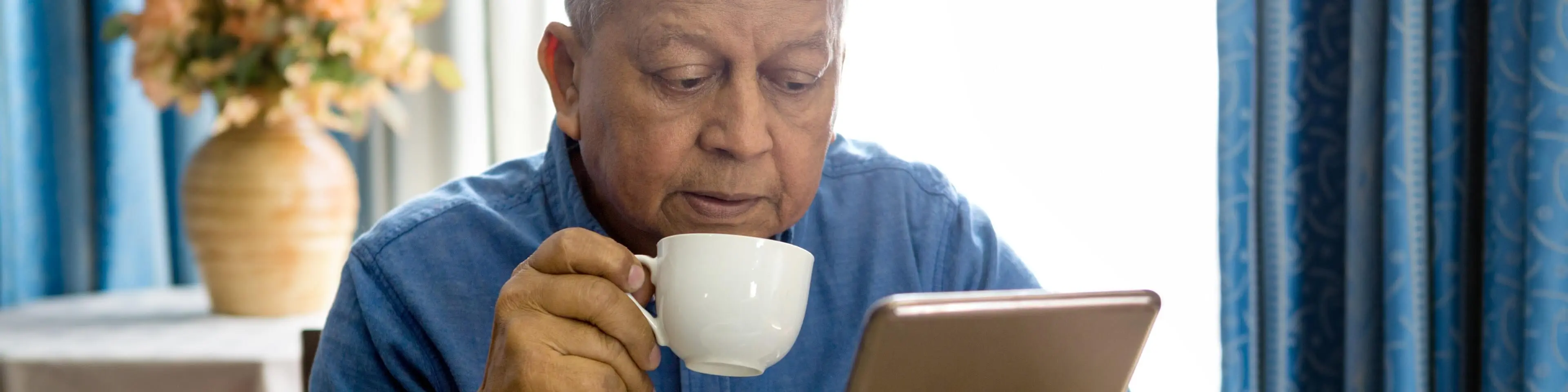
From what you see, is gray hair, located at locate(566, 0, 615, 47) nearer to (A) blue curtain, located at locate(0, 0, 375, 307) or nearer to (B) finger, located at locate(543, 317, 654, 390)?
(B) finger, located at locate(543, 317, 654, 390)

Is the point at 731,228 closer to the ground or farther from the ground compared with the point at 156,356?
farther from the ground

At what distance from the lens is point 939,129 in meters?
2.03

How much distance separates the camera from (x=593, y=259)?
0.75 meters

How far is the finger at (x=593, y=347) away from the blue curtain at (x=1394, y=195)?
47.2 inches

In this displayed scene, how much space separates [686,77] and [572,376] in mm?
263

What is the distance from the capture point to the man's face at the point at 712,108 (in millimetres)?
891

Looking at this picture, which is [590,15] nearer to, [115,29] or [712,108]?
[712,108]

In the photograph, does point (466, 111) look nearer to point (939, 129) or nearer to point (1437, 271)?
point (939, 129)

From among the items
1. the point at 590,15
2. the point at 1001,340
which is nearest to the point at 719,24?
the point at 590,15

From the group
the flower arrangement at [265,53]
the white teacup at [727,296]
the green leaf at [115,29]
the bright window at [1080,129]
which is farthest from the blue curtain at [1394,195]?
the green leaf at [115,29]

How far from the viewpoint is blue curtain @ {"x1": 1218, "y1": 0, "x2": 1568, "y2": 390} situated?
4.83ft

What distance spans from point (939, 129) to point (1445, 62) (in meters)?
0.79

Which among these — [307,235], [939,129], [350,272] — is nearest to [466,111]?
[307,235]

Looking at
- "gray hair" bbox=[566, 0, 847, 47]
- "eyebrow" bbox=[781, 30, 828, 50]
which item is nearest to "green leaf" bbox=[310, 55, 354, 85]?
"gray hair" bbox=[566, 0, 847, 47]
